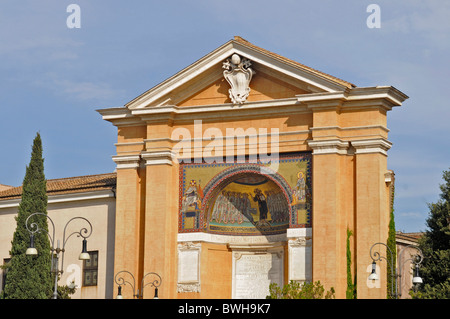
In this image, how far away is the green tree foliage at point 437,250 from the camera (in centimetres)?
3516

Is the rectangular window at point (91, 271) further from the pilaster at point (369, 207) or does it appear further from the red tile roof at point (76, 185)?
the pilaster at point (369, 207)

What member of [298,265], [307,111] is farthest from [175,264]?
[307,111]

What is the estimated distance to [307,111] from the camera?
114 ft

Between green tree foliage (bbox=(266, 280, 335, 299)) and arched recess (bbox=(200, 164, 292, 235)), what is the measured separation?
13.3 ft

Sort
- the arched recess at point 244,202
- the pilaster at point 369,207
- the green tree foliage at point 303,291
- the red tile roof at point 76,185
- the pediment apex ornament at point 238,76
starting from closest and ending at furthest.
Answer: the green tree foliage at point 303,291 → the pilaster at point 369,207 → the pediment apex ornament at point 238,76 → the arched recess at point 244,202 → the red tile roof at point 76,185

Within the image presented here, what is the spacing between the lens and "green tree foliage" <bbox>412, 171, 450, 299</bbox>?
35156mm

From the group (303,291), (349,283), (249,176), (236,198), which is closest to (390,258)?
(349,283)

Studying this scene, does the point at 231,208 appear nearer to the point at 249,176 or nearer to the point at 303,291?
the point at 249,176

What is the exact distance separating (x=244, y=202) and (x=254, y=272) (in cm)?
269

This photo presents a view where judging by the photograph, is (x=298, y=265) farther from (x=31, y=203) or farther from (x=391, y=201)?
(x=31, y=203)

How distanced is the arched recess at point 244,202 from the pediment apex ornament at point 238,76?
8.44 ft

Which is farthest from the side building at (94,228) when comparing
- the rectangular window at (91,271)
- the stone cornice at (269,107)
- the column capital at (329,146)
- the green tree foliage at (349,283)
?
the column capital at (329,146)

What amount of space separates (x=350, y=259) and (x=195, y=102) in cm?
847
